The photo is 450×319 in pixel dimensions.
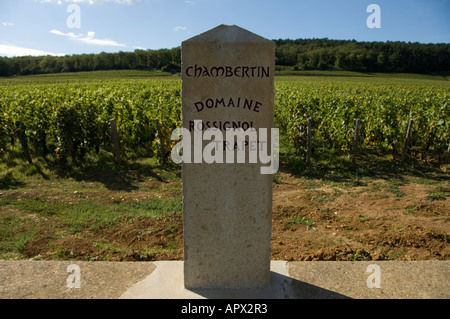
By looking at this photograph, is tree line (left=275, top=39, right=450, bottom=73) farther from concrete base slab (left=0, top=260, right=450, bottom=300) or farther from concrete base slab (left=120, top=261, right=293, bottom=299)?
concrete base slab (left=120, top=261, right=293, bottom=299)

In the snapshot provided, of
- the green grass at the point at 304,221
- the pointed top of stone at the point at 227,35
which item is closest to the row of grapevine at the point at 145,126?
the green grass at the point at 304,221

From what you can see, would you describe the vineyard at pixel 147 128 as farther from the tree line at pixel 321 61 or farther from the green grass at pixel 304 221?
the tree line at pixel 321 61

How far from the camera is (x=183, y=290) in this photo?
2.95 m

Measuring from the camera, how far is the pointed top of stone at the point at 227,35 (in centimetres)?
254

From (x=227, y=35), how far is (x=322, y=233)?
3.46 metres

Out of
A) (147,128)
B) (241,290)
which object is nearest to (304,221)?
(241,290)

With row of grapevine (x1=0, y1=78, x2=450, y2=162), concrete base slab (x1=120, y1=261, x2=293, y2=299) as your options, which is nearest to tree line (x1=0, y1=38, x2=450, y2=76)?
row of grapevine (x1=0, y1=78, x2=450, y2=162)

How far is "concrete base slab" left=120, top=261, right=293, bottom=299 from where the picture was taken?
2855 millimetres

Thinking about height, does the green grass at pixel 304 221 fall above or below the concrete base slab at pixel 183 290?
below

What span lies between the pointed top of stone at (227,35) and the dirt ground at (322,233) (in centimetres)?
264

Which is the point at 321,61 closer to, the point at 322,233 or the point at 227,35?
the point at 322,233

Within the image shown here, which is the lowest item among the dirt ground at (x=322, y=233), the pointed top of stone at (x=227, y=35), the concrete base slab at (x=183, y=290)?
the dirt ground at (x=322, y=233)
